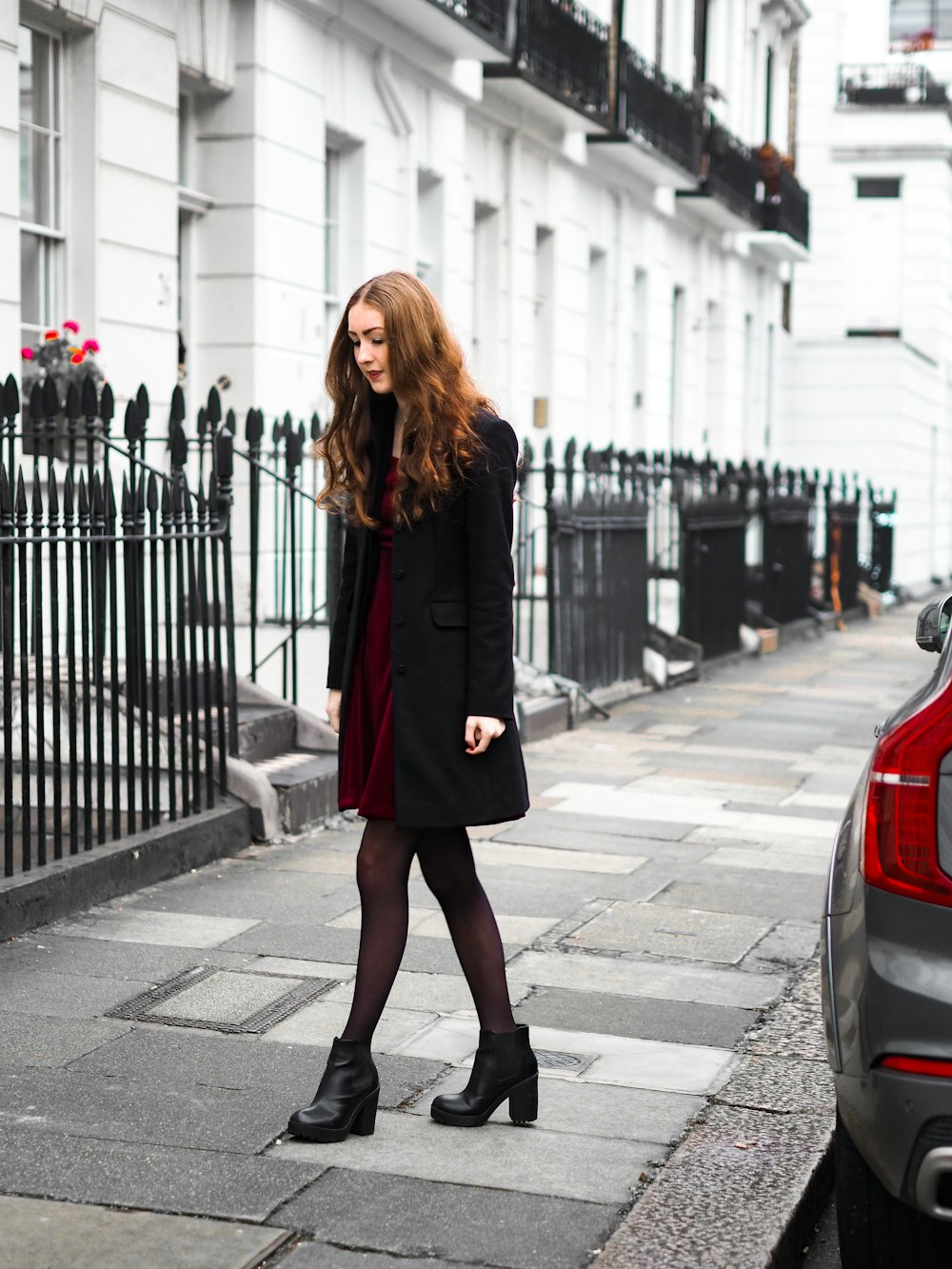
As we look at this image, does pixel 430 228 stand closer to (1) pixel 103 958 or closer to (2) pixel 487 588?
(1) pixel 103 958

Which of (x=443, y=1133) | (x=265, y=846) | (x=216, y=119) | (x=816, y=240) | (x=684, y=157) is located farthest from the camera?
(x=816, y=240)

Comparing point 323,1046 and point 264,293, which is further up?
point 264,293

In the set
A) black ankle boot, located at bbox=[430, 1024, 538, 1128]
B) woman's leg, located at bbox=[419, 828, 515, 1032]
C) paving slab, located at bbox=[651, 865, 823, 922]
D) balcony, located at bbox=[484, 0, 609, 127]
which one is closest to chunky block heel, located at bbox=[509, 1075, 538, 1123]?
black ankle boot, located at bbox=[430, 1024, 538, 1128]

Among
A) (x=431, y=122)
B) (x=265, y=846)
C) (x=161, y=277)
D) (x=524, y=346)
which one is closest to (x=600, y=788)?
(x=265, y=846)

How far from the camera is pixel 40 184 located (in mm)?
9758

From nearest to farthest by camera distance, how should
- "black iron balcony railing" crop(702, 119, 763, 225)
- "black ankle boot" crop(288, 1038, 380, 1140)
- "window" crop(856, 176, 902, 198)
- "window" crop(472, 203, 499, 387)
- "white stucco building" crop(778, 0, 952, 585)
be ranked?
"black ankle boot" crop(288, 1038, 380, 1140) < "window" crop(472, 203, 499, 387) < "black iron balcony railing" crop(702, 119, 763, 225) < "white stucco building" crop(778, 0, 952, 585) < "window" crop(856, 176, 902, 198)

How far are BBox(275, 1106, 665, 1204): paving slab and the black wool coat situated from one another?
2.23 feet

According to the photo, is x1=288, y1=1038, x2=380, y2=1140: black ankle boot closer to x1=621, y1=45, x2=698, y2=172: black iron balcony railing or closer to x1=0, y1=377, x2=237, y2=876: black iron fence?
x1=0, y1=377, x2=237, y2=876: black iron fence

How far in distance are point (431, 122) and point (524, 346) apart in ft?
10.2

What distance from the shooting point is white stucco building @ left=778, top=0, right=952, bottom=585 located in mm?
30984

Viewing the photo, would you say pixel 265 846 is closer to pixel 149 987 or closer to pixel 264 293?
pixel 149 987

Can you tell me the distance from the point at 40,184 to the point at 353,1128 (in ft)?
23.4

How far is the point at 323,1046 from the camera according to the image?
4.49 m

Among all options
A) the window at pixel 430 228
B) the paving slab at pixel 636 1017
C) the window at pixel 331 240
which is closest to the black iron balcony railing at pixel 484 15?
the window at pixel 430 228
